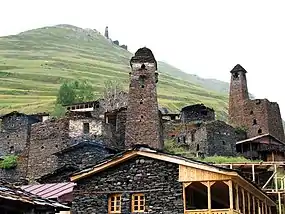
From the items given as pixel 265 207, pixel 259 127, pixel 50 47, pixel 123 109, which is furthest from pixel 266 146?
pixel 50 47

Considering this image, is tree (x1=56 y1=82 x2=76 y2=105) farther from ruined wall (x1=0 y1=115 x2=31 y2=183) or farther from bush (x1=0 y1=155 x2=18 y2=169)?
bush (x1=0 y1=155 x2=18 y2=169)

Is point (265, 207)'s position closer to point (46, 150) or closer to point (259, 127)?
point (46, 150)

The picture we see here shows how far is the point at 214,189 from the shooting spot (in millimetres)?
28297

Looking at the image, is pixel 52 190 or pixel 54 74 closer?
pixel 52 190

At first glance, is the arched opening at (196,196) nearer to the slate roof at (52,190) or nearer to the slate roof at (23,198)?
the slate roof at (52,190)

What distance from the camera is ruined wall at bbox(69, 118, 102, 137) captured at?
2226 inches

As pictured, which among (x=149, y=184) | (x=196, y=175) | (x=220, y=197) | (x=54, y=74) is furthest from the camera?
(x=54, y=74)

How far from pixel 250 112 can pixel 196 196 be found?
150 ft

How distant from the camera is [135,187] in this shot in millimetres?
26312

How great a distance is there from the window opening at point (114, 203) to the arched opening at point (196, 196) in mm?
3104

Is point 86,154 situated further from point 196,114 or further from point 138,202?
point 196,114

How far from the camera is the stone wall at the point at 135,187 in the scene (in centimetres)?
2566

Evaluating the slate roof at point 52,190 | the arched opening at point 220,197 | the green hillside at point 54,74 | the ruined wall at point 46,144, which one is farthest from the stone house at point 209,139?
the green hillside at point 54,74

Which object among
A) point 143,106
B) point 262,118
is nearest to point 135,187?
point 143,106
